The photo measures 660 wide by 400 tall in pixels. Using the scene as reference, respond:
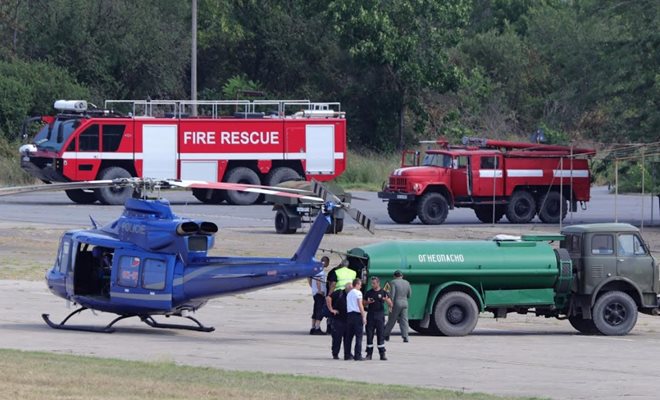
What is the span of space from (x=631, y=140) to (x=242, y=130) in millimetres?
13716

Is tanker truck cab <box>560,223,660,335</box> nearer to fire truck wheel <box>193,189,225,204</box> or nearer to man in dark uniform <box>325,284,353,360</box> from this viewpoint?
man in dark uniform <box>325,284,353,360</box>

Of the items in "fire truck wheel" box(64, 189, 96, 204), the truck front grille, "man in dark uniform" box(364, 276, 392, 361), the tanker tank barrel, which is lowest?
"man in dark uniform" box(364, 276, 392, 361)

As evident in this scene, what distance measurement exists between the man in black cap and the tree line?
39134mm

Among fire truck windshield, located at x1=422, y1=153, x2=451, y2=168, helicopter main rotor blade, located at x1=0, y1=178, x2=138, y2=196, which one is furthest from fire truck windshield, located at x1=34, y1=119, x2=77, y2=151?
helicopter main rotor blade, located at x1=0, y1=178, x2=138, y2=196

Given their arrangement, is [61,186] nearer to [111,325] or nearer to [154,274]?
[154,274]

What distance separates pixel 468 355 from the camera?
67.1 feet

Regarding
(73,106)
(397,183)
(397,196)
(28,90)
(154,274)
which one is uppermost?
(28,90)

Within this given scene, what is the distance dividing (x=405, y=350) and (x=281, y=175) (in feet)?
90.8

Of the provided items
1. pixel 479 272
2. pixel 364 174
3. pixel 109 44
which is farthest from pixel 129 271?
pixel 109 44

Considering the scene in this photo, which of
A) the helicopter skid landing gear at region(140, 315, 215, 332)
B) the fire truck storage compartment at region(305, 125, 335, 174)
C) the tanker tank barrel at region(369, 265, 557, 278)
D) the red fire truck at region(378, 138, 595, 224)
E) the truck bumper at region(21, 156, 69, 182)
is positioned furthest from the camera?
the fire truck storage compartment at region(305, 125, 335, 174)

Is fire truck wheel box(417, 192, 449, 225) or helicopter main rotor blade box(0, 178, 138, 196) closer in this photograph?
helicopter main rotor blade box(0, 178, 138, 196)

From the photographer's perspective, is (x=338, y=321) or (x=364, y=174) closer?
(x=338, y=321)

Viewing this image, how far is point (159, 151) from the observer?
46.9 meters

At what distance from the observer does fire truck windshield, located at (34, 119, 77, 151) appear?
4607 centimetres
